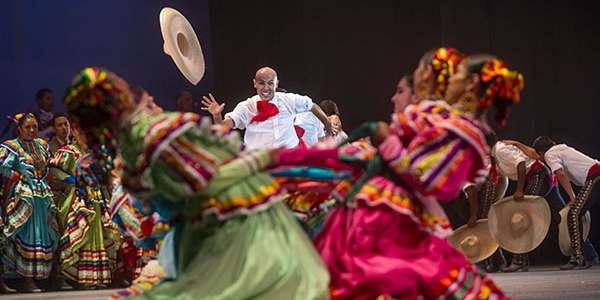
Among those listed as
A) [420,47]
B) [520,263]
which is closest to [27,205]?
[420,47]

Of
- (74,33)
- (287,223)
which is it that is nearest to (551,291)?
(287,223)

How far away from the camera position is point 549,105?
9.96 meters

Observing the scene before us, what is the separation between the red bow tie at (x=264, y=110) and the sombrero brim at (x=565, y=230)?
3239 mm

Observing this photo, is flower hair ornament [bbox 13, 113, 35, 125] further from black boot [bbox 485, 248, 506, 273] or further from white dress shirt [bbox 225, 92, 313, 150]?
black boot [bbox 485, 248, 506, 273]

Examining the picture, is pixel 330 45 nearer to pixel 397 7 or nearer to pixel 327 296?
pixel 397 7

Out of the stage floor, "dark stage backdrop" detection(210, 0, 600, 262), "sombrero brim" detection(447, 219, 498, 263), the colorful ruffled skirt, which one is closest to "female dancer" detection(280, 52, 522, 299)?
the colorful ruffled skirt

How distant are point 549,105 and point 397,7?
5.98 ft

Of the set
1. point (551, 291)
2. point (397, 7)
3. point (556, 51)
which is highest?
point (397, 7)

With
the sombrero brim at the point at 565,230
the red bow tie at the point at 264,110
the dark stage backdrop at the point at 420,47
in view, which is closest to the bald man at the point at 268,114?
the red bow tie at the point at 264,110

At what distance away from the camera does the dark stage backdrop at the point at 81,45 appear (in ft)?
30.1

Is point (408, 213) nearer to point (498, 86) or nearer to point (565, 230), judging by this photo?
point (498, 86)

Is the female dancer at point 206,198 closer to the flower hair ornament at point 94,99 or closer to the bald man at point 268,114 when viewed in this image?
the flower hair ornament at point 94,99

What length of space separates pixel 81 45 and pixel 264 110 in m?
2.70

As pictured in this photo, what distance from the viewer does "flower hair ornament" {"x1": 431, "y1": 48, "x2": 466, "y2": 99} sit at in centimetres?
376
